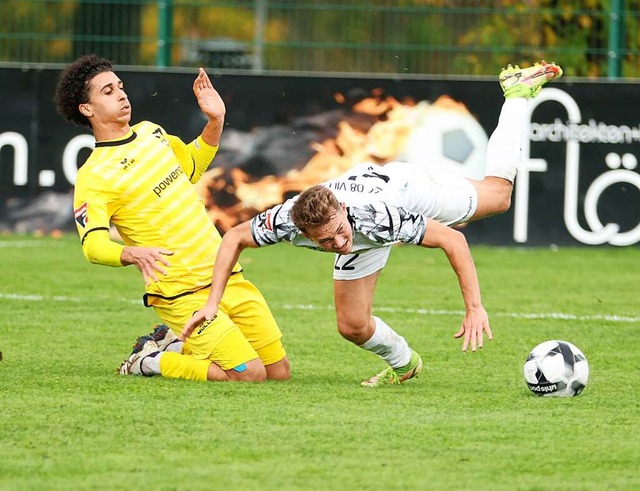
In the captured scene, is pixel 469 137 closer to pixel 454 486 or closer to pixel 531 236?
pixel 531 236

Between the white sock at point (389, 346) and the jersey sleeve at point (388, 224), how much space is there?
761 millimetres

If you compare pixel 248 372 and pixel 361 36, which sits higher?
pixel 361 36

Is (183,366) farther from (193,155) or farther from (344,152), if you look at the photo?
(344,152)

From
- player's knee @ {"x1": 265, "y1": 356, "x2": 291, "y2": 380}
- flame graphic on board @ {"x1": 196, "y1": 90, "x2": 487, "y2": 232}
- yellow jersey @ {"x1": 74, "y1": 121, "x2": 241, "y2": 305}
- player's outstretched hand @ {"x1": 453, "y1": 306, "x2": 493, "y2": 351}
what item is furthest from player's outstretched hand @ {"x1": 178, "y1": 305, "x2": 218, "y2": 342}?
flame graphic on board @ {"x1": 196, "y1": 90, "x2": 487, "y2": 232}

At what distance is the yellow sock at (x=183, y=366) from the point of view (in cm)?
731

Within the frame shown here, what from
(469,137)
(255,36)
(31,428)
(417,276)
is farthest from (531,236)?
(31,428)

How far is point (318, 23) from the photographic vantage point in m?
15.1

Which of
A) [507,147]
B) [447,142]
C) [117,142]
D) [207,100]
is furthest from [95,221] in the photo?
[447,142]

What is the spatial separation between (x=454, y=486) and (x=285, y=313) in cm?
545

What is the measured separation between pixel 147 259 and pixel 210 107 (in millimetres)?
1337

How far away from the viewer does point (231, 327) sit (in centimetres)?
736

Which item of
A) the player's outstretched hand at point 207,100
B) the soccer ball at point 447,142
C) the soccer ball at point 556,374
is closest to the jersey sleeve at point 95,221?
the player's outstretched hand at point 207,100

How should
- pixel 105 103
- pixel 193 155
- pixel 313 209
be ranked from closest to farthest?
pixel 313 209 → pixel 105 103 → pixel 193 155

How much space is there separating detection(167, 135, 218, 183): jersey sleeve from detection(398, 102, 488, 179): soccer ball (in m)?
6.78
